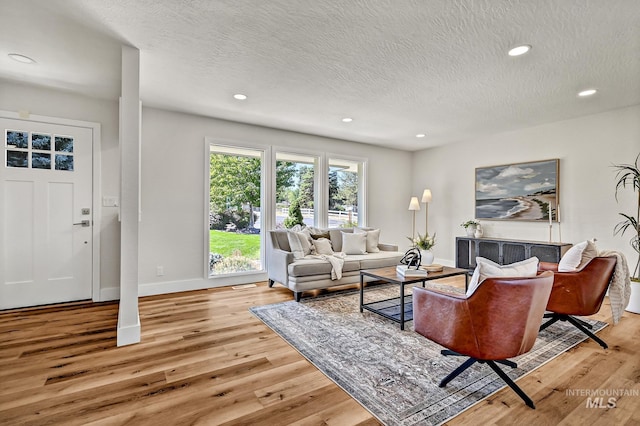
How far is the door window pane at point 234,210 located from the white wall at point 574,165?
12.7 feet

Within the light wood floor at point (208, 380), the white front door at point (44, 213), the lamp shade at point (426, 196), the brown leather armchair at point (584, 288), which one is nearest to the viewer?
the light wood floor at point (208, 380)

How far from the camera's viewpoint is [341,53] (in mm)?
2730

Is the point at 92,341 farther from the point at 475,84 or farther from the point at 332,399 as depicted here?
the point at 475,84

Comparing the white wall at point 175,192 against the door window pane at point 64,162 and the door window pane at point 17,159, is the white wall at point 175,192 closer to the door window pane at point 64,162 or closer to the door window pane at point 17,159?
the door window pane at point 64,162

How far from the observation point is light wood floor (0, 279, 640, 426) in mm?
1743

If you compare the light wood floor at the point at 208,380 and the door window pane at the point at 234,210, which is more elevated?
the door window pane at the point at 234,210

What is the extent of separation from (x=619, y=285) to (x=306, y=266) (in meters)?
3.01

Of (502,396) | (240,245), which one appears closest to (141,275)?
(240,245)

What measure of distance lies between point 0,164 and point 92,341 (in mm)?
2392

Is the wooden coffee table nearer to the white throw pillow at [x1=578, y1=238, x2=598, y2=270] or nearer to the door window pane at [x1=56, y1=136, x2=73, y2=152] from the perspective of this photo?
the white throw pillow at [x1=578, y1=238, x2=598, y2=270]

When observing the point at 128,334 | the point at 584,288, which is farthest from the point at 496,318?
the point at 128,334

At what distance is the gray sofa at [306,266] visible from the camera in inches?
154

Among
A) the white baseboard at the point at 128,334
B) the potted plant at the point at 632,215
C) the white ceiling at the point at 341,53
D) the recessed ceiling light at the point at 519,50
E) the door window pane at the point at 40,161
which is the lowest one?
the white baseboard at the point at 128,334

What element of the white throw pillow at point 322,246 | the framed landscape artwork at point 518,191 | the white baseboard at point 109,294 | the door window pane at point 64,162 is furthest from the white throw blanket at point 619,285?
the door window pane at point 64,162
